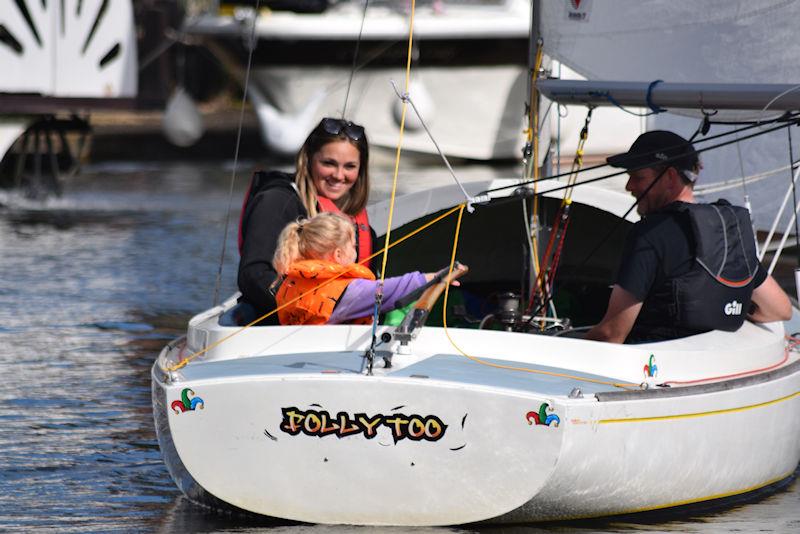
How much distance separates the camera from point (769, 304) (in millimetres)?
6336

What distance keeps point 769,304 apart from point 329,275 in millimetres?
1800

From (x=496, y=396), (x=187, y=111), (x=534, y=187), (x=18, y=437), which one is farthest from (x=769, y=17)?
(x=187, y=111)

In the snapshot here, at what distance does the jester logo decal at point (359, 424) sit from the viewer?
500 cm

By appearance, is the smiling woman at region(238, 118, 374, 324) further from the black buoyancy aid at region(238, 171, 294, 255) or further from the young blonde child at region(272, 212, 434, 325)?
the young blonde child at region(272, 212, 434, 325)

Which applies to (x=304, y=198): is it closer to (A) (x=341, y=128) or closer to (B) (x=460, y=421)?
(A) (x=341, y=128)

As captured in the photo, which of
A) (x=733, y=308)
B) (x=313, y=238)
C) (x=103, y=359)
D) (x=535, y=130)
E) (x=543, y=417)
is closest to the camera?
(x=543, y=417)

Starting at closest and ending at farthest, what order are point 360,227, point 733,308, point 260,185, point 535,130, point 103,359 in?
point 733,308, point 260,185, point 360,227, point 535,130, point 103,359

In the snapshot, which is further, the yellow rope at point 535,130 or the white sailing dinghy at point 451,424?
the yellow rope at point 535,130

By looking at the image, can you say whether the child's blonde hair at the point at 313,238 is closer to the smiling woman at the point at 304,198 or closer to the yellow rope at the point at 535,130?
the smiling woman at the point at 304,198

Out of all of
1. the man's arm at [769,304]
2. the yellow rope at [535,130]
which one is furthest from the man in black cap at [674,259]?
the yellow rope at [535,130]

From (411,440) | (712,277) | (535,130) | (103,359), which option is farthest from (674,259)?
(103,359)

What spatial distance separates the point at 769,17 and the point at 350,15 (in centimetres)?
1582

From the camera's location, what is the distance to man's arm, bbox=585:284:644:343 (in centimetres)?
584

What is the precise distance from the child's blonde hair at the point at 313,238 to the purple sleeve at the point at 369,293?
15 centimetres
